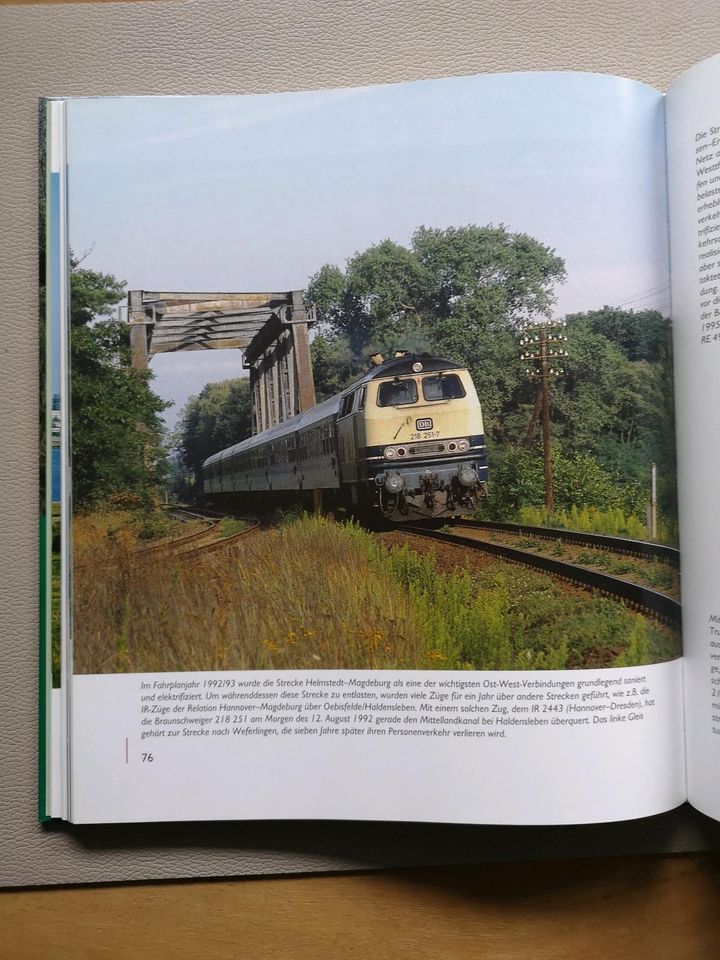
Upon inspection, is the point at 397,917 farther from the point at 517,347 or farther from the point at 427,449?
the point at 517,347

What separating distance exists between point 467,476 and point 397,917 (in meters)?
0.65

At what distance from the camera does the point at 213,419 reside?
1.01 metres

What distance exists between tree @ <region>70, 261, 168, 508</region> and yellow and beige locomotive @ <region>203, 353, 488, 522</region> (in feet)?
0.34

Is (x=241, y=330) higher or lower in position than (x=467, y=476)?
higher

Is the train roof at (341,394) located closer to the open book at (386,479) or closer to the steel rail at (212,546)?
the open book at (386,479)

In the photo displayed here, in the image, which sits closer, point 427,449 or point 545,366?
point 545,366

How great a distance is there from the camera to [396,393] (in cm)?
105

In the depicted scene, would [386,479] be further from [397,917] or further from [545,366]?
[397,917]

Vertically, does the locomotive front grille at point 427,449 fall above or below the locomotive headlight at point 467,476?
above

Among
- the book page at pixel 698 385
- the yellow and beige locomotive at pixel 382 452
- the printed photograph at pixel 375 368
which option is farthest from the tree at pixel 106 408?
the book page at pixel 698 385

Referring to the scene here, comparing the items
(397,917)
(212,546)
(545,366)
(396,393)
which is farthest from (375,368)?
(397,917)

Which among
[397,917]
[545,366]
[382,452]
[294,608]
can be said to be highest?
[545,366]

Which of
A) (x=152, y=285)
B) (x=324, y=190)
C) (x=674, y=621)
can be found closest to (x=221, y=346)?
(x=152, y=285)

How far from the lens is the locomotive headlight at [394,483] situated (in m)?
1.03
